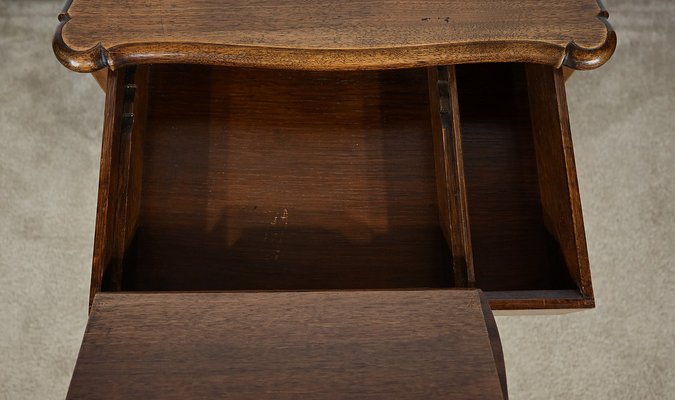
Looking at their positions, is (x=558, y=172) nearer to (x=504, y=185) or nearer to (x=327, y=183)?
(x=504, y=185)

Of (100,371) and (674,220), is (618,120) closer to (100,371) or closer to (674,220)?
(674,220)

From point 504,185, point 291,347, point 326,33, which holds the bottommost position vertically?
point 291,347

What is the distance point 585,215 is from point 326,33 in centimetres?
68

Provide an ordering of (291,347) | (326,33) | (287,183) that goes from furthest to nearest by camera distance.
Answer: (287,183), (326,33), (291,347)

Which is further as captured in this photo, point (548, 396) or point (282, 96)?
point (548, 396)

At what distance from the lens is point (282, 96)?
0.88 m

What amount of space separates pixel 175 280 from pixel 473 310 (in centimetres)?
38

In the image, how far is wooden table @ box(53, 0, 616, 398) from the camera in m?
0.58

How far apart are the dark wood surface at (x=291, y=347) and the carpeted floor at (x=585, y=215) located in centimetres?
53

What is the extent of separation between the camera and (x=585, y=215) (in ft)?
3.72

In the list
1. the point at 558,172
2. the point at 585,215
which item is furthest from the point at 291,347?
the point at 585,215

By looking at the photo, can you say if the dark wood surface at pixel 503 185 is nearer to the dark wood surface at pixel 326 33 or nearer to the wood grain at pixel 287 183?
the wood grain at pixel 287 183

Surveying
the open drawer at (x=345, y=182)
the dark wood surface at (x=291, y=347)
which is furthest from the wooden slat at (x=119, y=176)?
the dark wood surface at (x=291, y=347)

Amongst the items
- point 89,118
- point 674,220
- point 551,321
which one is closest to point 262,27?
point 89,118
